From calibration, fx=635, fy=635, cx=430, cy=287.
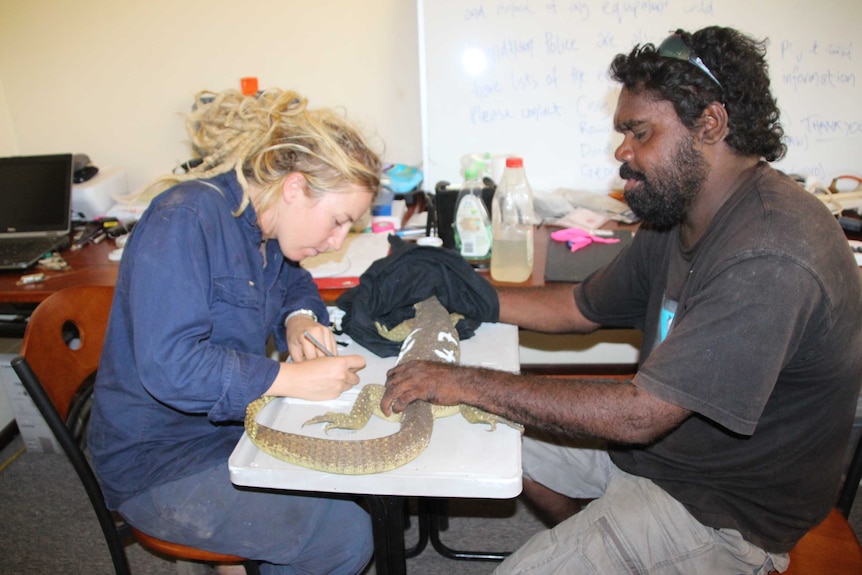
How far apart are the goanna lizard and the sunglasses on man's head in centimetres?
82

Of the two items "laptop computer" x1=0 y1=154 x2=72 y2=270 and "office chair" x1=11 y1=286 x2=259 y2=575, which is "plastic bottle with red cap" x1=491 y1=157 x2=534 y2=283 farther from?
"laptop computer" x1=0 y1=154 x2=72 y2=270

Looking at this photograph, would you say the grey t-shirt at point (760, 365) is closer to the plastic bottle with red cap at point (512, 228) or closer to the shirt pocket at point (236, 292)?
the plastic bottle with red cap at point (512, 228)

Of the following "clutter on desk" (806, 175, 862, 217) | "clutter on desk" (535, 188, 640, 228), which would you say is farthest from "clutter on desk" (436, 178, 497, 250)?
"clutter on desk" (806, 175, 862, 217)

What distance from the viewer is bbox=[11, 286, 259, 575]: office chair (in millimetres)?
1481

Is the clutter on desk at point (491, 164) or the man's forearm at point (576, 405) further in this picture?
the clutter on desk at point (491, 164)

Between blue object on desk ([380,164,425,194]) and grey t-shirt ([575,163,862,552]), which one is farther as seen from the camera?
blue object on desk ([380,164,425,194])

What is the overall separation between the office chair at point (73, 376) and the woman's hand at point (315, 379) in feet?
1.47

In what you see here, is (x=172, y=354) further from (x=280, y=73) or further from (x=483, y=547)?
(x=280, y=73)

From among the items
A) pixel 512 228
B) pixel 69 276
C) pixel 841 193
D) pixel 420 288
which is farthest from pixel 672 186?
pixel 69 276

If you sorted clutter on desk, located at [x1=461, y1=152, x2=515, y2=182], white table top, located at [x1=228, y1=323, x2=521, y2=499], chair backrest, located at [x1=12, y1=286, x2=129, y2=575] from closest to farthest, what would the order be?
white table top, located at [x1=228, y1=323, x2=521, y2=499] < chair backrest, located at [x1=12, y1=286, x2=129, y2=575] < clutter on desk, located at [x1=461, y1=152, x2=515, y2=182]

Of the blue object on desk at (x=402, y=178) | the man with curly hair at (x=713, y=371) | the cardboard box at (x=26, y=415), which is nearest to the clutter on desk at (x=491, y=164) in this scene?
the blue object on desk at (x=402, y=178)

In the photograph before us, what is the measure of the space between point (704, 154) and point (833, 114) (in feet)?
5.57

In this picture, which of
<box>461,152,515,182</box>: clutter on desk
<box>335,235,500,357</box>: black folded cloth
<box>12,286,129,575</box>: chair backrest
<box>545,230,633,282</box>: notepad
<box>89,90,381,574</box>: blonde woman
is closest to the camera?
<box>89,90,381,574</box>: blonde woman

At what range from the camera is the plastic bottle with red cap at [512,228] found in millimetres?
2066
